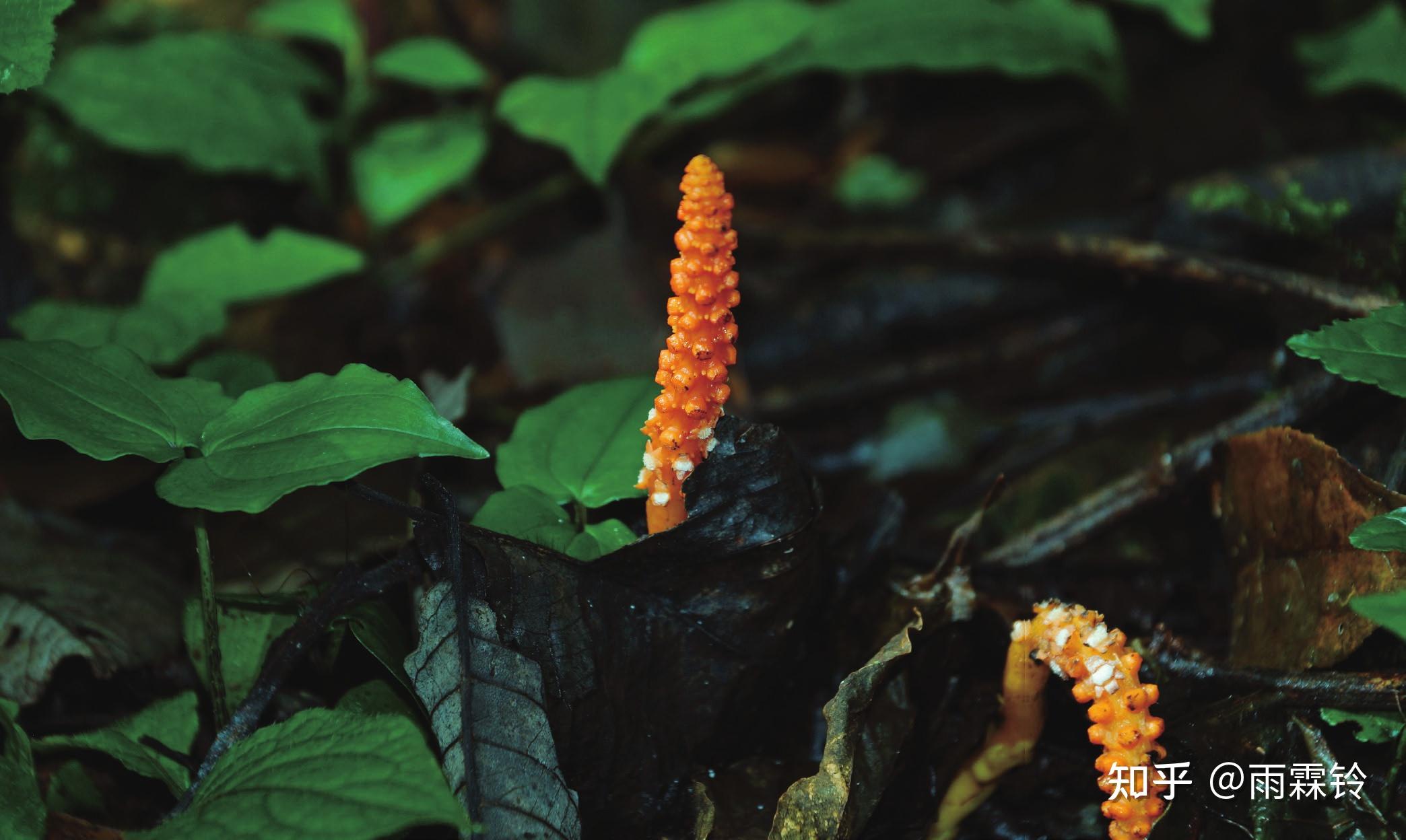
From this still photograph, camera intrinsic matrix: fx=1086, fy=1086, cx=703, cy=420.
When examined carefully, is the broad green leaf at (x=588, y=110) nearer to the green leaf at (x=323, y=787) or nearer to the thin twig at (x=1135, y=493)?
the thin twig at (x=1135, y=493)

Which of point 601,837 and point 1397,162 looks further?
point 1397,162

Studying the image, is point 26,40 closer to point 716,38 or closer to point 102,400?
point 102,400

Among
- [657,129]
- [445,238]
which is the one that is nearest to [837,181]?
[657,129]

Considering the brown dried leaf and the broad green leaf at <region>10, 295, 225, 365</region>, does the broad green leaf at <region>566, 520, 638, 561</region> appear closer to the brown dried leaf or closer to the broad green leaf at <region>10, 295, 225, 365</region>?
the brown dried leaf

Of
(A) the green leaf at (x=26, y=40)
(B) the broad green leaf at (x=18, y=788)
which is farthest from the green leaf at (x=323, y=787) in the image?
(A) the green leaf at (x=26, y=40)

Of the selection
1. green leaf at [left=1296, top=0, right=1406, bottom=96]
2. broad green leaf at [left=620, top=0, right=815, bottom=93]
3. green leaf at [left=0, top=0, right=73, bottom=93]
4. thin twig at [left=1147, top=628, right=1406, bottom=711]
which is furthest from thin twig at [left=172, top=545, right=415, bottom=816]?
green leaf at [left=1296, top=0, right=1406, bottom=96]

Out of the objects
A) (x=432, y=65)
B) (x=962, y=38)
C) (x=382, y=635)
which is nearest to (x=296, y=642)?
(x=382, y=635)

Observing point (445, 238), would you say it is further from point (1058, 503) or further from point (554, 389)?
point (1058, 503)
